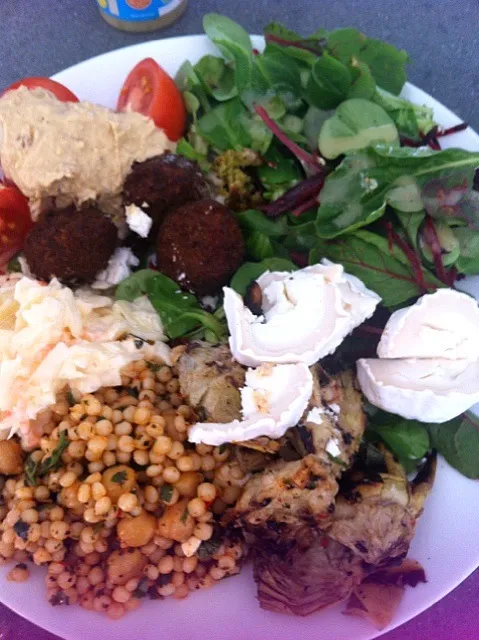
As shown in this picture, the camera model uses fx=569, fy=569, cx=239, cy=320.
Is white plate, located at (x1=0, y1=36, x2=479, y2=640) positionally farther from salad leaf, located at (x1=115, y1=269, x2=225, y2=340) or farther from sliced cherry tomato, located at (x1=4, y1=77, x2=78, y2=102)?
sliced cherry tomato, located at (x1=4, y1=77, x2=78, y2=102)

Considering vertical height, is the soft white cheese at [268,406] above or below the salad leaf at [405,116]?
below

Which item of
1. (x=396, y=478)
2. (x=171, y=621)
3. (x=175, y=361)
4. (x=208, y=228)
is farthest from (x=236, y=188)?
(x=171, y=621)

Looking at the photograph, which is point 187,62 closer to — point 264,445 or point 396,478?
point 264,445

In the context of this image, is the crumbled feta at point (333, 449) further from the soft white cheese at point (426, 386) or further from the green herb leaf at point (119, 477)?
the green herb leaf at point (119, 477)

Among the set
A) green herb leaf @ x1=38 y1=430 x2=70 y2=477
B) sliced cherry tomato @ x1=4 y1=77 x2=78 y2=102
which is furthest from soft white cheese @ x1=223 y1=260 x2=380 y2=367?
sliced cherry tomato @ x1=4 y1=77 x2=78 y2=102

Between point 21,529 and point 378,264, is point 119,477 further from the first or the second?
point 378,264

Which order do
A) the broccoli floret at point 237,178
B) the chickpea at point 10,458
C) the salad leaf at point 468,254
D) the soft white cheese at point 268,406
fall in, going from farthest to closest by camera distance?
the broccoli floret at point 237,178
the salad leaf at point 468,254
the chickpea at point 10,458
the soft white cheese at point 268,406

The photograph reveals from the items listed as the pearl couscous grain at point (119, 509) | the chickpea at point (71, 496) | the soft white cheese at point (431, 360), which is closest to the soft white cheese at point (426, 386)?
the soft white cheese at point (431, 360)
